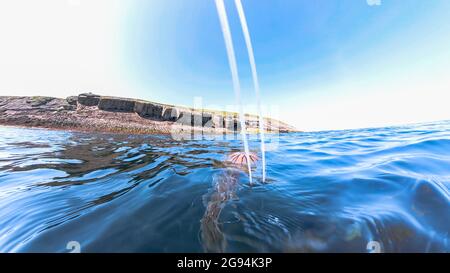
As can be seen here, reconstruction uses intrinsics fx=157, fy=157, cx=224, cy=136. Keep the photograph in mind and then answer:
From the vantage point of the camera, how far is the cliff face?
79.3 feet

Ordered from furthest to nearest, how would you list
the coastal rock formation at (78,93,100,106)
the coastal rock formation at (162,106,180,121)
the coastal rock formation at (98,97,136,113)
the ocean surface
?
the coastal rock formation at (162,106,180,121), the coastal rock formation at (78,93,100,106), the coastal rock formation at (98,97,136,113), the ocean surface

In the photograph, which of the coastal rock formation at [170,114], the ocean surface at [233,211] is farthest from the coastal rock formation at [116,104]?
the ocean surface at [233,211]

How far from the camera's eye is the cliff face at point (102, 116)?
951 inches

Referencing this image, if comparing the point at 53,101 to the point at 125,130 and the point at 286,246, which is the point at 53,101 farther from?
the point at 286,246

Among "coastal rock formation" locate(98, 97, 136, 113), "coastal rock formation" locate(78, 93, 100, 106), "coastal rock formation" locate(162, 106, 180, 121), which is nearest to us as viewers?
"coastal rock formation" locate(98, 97, 136, 113)

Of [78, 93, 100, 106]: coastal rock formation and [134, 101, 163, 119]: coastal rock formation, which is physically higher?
[78, 93, 100, 106]: coastal rock formation

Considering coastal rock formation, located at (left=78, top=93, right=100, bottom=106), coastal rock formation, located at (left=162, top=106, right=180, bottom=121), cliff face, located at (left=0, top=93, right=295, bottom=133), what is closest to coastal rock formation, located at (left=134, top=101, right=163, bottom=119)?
cliff face, located at (left=0, top=93, right=295, bottom=133)

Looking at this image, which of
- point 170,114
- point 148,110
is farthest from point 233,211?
point 148,110

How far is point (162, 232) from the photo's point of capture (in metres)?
1.69

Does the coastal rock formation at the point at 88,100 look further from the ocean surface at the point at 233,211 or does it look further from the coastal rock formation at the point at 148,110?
the ocean surface at the point at 233,211

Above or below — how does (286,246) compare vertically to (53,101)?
below

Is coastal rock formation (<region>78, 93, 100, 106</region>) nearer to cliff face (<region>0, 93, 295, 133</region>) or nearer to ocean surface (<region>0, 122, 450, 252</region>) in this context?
cliff face (<region>0, 93, 295, 133</region>)
